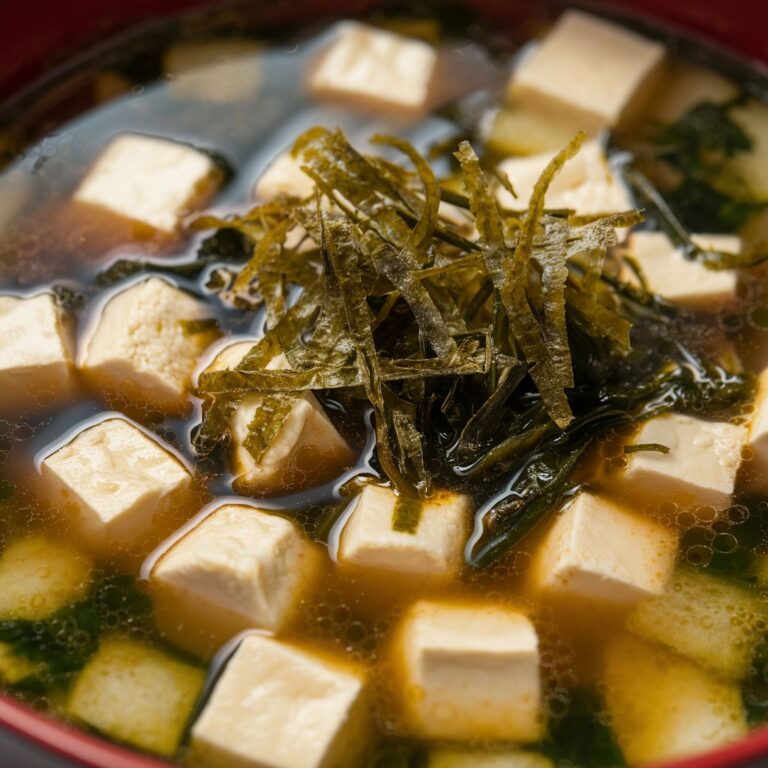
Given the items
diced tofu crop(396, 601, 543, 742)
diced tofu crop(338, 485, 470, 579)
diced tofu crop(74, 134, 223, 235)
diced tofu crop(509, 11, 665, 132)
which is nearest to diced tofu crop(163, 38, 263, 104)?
diced tofu crop(74, 134, 223, 235)

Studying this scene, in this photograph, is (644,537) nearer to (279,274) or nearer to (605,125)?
(279,274)

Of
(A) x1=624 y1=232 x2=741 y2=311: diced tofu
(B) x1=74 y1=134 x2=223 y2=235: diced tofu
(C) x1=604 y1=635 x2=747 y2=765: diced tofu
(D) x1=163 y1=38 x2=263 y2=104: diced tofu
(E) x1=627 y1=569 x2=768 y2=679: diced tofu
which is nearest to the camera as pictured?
(C) x1=604 y1=635 x2=747 y2=765: diced tofu

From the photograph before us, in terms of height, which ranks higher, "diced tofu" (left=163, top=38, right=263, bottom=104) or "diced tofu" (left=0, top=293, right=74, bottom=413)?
"diced tofu" (left=163, top=38, right=263, bottom=104)

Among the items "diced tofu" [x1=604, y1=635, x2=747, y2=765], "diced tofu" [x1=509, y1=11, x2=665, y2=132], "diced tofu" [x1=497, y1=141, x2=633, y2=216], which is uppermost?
"diced tofu" [x1=509, y1=11, x2=665, y2=132]

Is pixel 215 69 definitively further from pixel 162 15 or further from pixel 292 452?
pixel 292 452

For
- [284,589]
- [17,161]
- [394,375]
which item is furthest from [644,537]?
[17,161]

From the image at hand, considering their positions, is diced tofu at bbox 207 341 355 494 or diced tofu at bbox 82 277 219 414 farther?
diced tofu at bbox 82 277 219 414

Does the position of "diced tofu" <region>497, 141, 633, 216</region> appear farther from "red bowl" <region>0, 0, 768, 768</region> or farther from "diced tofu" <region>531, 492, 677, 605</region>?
"diced tofu" <region>531, 492, 677, 605</region>

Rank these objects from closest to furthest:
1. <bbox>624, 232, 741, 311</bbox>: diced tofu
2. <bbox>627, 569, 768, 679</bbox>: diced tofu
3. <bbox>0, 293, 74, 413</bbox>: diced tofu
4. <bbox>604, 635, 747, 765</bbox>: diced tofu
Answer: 1. <bbox>604, 635, 747, 765</bbox>: diced tofu
2. <bbox>627, 569, 768, 679</bbox>: diced tofu
3. <bbox>0, 293, 74, 413</bbox>: diced tofu
4. <bbox>624, 232, 741, 311</bbox>: diced tofu
